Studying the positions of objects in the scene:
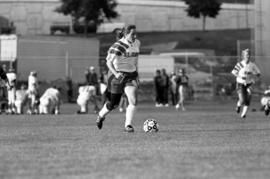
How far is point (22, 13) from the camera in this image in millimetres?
77375

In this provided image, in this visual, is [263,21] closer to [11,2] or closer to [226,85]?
[226,85]

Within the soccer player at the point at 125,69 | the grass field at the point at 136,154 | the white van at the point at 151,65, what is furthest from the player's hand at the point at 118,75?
the white van at the point at 151,65

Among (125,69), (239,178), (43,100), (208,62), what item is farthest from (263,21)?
(239,178)

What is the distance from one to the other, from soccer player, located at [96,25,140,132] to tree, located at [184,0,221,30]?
54.4 metres

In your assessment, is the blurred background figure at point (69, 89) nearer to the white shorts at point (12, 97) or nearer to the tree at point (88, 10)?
the white shorts at point (12, 97)

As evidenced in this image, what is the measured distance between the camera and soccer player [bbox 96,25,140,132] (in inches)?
668

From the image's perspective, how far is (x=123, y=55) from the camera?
56.2ft

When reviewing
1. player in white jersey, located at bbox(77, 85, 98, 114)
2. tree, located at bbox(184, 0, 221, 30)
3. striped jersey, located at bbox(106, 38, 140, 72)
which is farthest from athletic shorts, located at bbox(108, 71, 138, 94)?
tree, located at bbox(184, 0, 221, 30)

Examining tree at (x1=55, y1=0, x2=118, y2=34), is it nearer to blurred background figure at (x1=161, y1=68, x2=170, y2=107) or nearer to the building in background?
the building in background

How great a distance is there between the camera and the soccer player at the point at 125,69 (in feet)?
55.7

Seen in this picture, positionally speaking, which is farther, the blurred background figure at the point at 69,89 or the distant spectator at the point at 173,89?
the distant spectator at the point at 173,89

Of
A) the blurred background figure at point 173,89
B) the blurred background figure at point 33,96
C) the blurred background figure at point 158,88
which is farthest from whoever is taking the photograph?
the blurred background figure at point 173,89

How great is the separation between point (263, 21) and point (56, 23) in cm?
3480

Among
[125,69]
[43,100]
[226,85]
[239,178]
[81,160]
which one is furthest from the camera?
[226,85]
